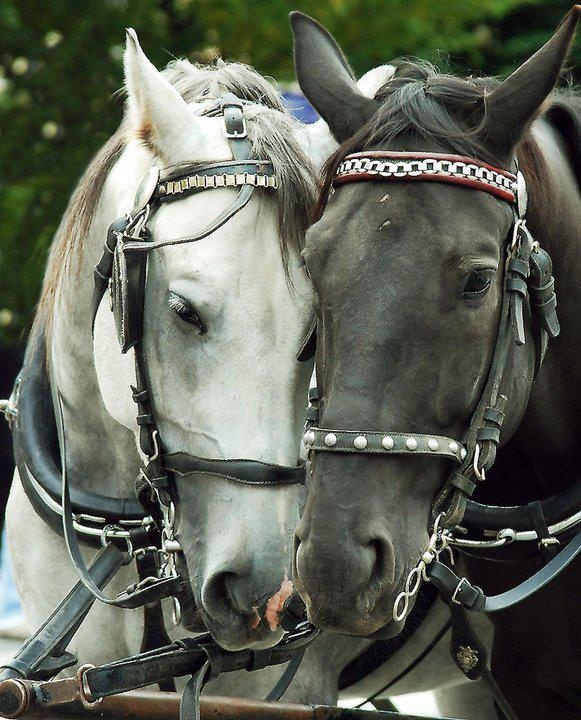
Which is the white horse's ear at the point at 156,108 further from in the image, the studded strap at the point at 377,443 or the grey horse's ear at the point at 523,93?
the studded strap at the point at 377,443

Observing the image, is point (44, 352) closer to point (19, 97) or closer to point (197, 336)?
point (197, 336)

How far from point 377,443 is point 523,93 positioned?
2.77 feet

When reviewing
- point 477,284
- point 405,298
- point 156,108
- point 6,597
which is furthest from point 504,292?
point 6,597

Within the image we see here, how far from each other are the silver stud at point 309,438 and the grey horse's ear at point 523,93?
0.76 m

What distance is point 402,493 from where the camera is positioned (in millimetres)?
2441

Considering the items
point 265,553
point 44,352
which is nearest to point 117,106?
point 44,352

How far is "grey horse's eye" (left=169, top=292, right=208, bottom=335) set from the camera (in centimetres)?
291

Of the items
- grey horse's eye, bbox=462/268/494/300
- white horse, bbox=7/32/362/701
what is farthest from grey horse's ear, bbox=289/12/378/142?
grey horse's eye, bbox=462/268/494/300

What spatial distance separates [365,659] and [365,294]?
1653 mm

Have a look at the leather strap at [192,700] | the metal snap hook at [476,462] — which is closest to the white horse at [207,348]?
the leather strap at [192,700]

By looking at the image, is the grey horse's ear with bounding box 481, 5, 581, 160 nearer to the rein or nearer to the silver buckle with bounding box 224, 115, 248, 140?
the rein

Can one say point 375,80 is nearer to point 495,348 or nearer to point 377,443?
point 495,348

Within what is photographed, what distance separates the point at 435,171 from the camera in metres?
2.52

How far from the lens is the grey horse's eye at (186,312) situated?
2912 millimetres
